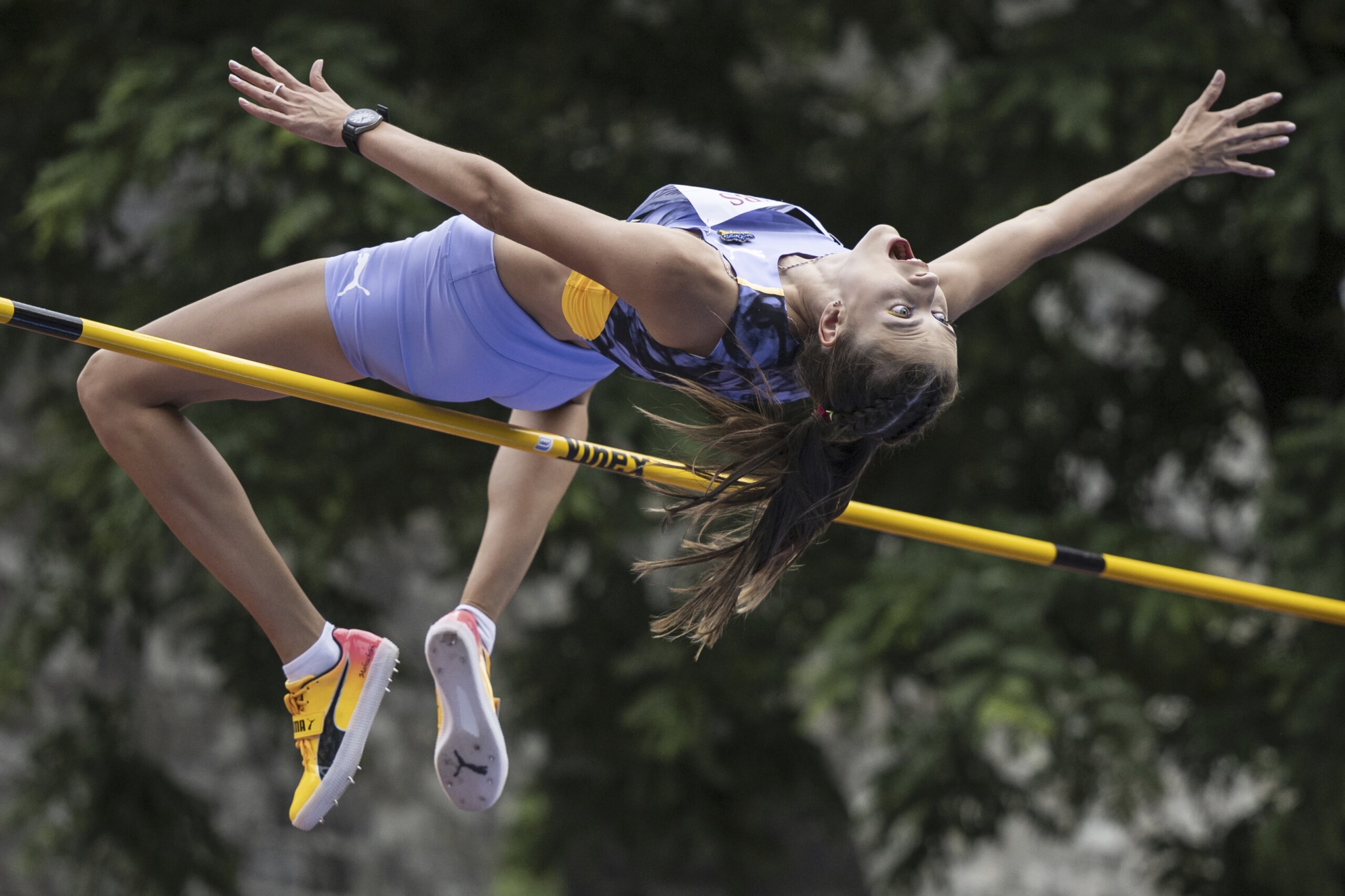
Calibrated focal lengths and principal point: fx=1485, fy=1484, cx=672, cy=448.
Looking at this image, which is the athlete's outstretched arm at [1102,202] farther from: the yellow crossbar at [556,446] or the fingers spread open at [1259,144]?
the yellow crossbar at [556,446]

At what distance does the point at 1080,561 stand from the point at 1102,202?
0.85 meters

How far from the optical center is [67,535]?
5.84 metres

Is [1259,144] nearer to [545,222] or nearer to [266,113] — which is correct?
[545,222]

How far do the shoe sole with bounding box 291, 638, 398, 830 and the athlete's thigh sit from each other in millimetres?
510

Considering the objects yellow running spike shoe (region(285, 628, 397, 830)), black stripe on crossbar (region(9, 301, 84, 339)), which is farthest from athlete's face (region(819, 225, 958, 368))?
black stripe on crossbar (region(9, 301, 84, 339))

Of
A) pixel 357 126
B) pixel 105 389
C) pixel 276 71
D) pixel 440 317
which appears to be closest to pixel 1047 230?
→ pixel 440 317

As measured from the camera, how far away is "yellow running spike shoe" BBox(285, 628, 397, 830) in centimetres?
255

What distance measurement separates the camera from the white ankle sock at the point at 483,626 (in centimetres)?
273

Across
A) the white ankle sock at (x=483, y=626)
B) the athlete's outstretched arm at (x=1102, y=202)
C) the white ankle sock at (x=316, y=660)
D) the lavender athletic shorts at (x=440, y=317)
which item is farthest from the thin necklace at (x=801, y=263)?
the white ankle sock at (x=316, y=660)

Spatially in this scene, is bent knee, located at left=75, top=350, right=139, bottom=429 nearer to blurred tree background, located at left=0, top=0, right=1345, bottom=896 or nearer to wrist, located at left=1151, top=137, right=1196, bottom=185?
wrist, located at left=1151, top=137, right=1196, bottom=185

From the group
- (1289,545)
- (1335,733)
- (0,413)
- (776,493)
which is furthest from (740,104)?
(0,413)

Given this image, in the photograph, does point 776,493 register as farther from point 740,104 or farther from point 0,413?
point 0,413

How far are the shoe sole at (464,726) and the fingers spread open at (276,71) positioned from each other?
0.93 m

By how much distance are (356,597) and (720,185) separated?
2205mm
